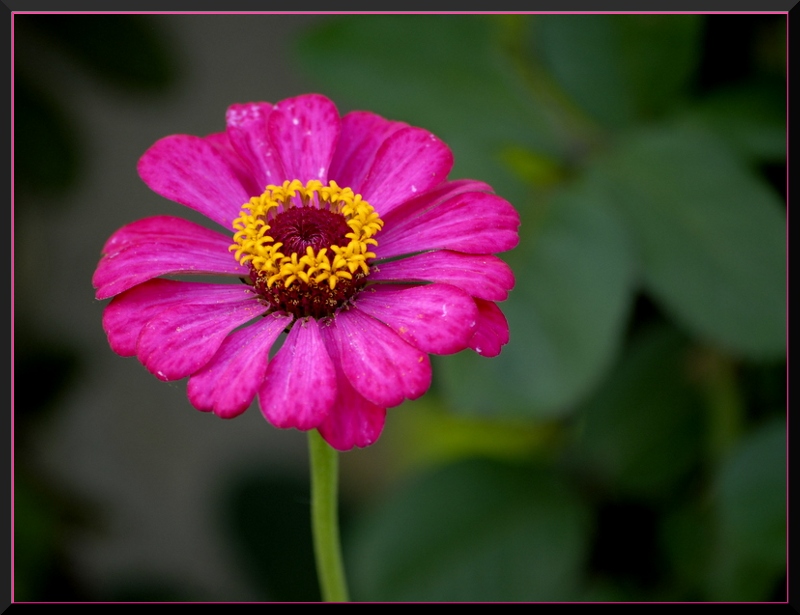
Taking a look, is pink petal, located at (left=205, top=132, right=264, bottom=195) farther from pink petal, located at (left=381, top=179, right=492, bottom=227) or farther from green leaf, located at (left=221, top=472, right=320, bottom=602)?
green leaf, located at (left=221, top=472, right=320, bottom=602)

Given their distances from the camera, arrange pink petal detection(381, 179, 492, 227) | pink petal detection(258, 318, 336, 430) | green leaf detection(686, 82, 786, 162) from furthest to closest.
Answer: green leaf detection(686, 82, 786, 162) < pink petal detection(381, 179, 492, 227) < pink petal detection(258, 318, 336, 430)

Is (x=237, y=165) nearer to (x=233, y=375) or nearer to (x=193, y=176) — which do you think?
(x=193, y=176)

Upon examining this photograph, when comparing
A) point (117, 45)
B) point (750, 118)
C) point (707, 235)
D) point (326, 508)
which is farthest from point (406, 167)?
point (117, 45)

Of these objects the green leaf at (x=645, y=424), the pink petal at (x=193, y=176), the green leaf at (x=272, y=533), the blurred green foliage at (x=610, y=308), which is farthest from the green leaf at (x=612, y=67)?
the green leaf at (x=272, y=533)

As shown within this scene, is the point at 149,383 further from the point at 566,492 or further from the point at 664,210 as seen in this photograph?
the point at 664,210

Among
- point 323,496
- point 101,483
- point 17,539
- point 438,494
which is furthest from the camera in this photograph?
point 101,483

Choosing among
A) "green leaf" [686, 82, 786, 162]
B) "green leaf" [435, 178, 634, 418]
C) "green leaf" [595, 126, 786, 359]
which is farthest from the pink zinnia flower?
"green leaf" [686, 82, 786, 162]

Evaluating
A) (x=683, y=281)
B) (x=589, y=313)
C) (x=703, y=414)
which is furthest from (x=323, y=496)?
(x=703, y=414)
